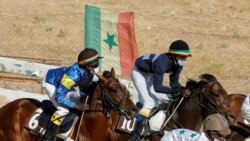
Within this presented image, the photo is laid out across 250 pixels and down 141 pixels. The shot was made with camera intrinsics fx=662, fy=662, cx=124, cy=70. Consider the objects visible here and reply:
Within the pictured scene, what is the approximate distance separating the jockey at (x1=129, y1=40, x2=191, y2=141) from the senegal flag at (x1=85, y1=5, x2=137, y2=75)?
4.57 m

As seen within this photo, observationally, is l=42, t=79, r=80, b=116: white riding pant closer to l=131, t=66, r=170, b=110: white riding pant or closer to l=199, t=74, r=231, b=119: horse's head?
l=131, t=66, r=170, b=110: white riding pant

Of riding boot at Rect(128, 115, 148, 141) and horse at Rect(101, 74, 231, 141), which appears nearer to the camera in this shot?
horse at Rect(101, 74, 231, 141)

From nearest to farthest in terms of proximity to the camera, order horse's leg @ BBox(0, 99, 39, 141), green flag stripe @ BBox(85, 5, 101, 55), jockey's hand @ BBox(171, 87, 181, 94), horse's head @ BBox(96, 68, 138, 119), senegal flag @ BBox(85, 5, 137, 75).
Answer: horse's head @ BBox(96, 68, 138, 119), jockey's hand @ BBox(171, 87, 181, 94), horse's leg @ BBox(0, 99, 39, 141), senegal flag @ BBox(85, 5, 137, 75), green flag stripe @ BBox(85, 5, 101, 55)

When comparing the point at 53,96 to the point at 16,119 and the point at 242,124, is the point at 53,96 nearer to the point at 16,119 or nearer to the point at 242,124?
the point at 16,119

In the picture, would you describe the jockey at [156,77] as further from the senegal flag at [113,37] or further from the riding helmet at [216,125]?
the senegal flag at [113,37]

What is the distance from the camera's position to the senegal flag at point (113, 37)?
14594 millimetres

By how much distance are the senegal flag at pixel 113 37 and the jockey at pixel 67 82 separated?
5.13 m

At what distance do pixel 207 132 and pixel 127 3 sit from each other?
2607cm

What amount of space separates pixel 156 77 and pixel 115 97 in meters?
0.70

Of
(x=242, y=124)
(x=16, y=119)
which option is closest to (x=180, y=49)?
(x=242, y=124)

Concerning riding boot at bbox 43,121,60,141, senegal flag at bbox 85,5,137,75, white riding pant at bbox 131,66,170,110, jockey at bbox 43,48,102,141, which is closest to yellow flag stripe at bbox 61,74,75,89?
jockey at bbox 43,48,102,141

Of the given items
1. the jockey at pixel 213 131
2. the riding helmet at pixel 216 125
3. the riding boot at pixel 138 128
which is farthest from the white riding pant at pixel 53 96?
the riding helmet at pixel 216 125

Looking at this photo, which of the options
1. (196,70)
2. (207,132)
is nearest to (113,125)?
(207,132)

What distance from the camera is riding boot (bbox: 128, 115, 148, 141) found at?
366 inches
